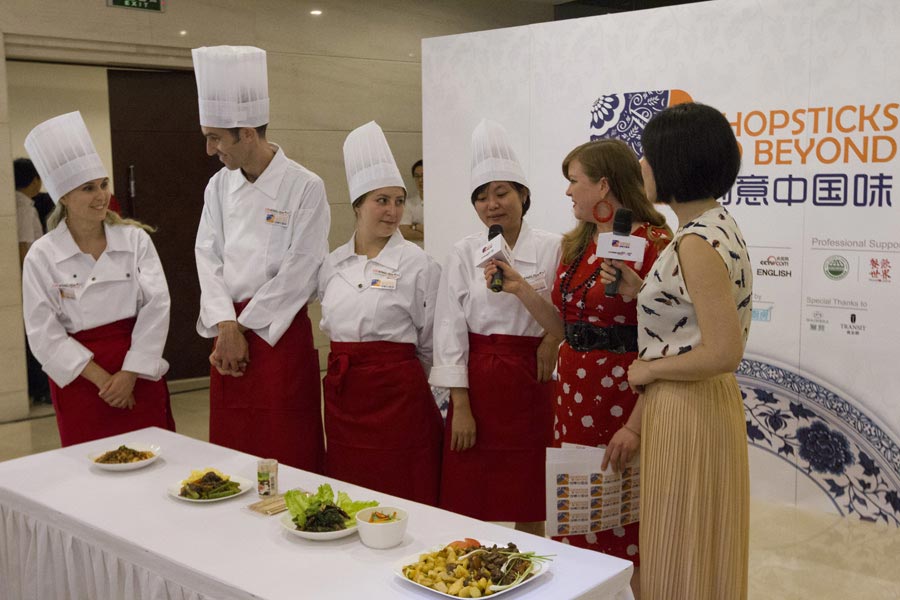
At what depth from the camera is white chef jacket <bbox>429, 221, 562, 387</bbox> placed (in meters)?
2.72

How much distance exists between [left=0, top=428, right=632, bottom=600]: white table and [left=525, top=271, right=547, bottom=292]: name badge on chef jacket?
0.84m

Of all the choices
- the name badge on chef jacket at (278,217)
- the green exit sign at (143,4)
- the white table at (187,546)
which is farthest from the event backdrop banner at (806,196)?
the green exit sign at (143,4)

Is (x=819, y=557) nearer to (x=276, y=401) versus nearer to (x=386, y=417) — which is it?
(x=386, y=417)

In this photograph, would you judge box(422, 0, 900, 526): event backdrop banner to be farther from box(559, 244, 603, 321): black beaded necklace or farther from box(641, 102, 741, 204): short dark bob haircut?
box(641, 102, 741, 204): short dark bob haircut

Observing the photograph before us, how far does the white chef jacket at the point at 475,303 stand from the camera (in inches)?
107

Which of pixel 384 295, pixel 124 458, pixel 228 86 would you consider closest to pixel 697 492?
pixel 384 295

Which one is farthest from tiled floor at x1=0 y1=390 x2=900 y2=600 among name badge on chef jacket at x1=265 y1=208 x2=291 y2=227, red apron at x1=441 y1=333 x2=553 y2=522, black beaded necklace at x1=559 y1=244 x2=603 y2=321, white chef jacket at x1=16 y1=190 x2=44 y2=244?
white chef jacket at x1=16 y1=190 x2=44 y2=244

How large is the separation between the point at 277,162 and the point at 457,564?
69.1 inches

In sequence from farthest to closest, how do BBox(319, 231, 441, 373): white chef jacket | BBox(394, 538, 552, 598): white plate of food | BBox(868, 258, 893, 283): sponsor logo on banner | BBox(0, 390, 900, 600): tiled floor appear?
BBox(868, 258, 893, 283): sponsor logo on banner
BBox(0, 390, 900, 600): tiled floor
BBox(319, 231, 441, 373): white chef jacket
BBox(394, 538, 552, 598): white plate of food

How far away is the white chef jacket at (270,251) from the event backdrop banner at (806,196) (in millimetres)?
1875

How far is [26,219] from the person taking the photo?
5.78m

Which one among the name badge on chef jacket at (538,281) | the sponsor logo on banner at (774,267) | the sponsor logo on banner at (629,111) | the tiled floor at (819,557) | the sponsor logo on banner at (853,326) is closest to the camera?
the name badge on chef jacket at (538,281)

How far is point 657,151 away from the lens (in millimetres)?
2012

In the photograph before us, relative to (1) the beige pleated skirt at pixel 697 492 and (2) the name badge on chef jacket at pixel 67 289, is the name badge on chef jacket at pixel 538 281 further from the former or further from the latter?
(2) the name badge on chef jacket at pixel 67 289
